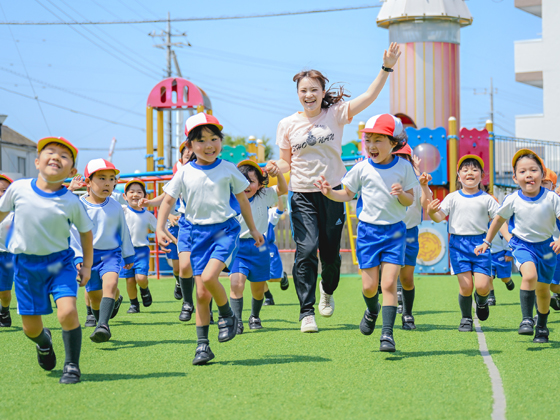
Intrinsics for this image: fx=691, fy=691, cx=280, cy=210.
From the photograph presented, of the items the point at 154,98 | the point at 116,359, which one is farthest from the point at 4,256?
the point at 154,98

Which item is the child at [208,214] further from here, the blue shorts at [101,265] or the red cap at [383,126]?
the blue shorts at [101,265]

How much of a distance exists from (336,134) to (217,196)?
1.67 metres

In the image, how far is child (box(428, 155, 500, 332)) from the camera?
6.80 m

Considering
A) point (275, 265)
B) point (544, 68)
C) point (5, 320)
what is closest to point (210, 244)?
point (5, 320)

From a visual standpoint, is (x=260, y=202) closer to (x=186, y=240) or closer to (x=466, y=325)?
(x=186, y=240)

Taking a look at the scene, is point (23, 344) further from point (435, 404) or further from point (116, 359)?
point (435, 404)

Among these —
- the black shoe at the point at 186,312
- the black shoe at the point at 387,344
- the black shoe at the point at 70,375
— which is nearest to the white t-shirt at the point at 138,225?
the black shoe at the point at 186,312

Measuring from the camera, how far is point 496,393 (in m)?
4.07

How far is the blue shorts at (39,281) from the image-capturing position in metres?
4.69

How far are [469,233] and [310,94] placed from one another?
2.16 m

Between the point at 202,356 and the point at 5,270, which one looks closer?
the point at 202,356

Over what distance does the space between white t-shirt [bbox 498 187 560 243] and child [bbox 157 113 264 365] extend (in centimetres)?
244

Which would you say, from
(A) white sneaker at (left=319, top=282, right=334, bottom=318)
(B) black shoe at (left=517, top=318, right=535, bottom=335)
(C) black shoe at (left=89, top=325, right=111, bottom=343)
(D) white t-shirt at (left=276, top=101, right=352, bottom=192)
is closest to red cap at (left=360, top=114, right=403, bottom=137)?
(D) white t-shirt at (left=276, top=101, right=352, bottom=192)

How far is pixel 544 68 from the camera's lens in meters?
32.0
